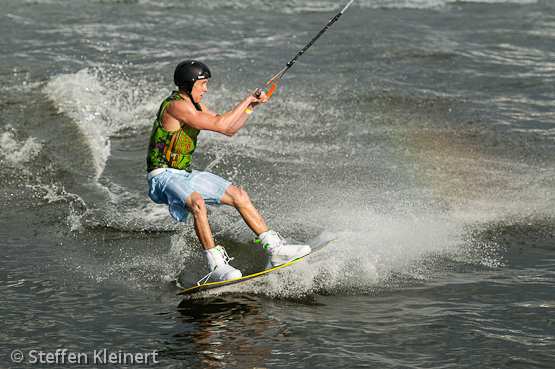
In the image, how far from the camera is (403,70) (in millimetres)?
14820

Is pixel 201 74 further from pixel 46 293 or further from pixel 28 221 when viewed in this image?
pixel 28 221

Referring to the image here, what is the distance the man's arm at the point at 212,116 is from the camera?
598cm

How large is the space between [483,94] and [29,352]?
11.2 metres

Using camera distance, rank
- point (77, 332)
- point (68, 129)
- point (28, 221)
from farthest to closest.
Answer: point (68, 129)
point (28, 221)
point (77, 332)

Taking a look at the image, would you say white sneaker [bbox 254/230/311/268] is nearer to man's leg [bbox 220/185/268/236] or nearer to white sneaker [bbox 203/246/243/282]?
man's leg [bbox 220/185/268/236]

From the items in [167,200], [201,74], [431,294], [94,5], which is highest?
[94,5]

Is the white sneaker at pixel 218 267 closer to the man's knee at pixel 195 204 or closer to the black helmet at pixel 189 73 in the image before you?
the man's knee at pixel 195 204

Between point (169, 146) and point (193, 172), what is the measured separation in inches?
15.0

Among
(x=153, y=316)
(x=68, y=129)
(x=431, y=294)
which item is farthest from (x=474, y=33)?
(x=153, y=316)

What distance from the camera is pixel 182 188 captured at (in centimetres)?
613

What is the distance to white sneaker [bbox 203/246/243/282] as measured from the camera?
6.09 meters

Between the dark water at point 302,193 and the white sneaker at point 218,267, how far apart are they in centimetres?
28

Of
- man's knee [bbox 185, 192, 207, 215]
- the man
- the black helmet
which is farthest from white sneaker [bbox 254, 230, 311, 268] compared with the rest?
the black helmet

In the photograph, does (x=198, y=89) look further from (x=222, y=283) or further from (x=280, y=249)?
(x=222, y=283)
